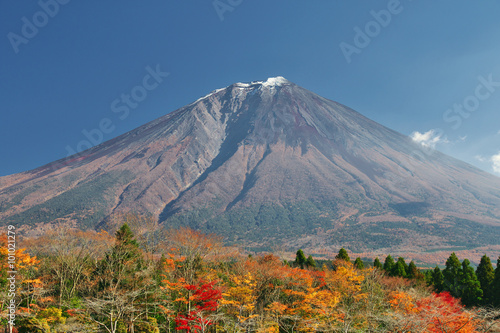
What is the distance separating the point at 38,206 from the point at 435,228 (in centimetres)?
17906

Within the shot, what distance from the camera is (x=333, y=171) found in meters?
171

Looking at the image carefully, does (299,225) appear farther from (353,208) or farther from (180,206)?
(180,206)

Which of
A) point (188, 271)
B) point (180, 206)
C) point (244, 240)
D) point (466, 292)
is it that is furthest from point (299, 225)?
point (188, 271)

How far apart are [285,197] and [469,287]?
123 metres

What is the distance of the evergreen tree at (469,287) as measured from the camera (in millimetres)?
28859

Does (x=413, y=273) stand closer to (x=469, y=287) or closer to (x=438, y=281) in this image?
(x=438, y=281)

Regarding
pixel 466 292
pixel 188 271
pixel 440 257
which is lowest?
pixel 440 257

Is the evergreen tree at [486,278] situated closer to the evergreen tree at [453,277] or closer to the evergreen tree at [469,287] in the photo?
the evergreen tree at [469,287]

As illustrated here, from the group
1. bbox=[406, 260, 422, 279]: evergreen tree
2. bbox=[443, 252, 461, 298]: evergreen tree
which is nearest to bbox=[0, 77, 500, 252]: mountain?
bbox=[406, 260, 422, 279]: evergreen tree

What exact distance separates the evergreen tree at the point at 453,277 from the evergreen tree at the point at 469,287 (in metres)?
0.45

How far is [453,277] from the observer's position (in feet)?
105

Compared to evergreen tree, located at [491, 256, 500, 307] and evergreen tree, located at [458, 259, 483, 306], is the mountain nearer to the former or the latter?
evergreen tree, located at [458, 259, 483, 306]

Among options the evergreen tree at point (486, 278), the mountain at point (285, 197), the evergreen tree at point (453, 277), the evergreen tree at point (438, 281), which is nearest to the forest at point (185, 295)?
the evergreen tree at point (486, 278)

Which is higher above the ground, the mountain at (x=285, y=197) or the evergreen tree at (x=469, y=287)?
the mountain at (x=285, y=197)
